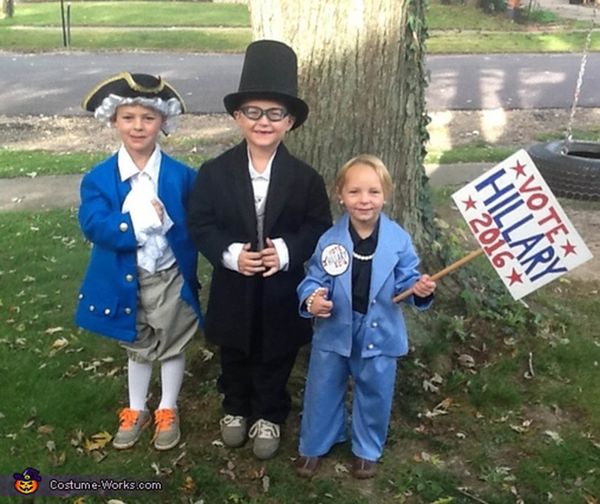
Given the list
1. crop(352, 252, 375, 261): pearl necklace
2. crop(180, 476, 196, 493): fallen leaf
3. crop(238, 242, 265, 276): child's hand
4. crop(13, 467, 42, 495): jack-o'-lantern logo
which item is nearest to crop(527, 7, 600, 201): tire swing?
crop(352, 252, 375, 261): pearl necklace

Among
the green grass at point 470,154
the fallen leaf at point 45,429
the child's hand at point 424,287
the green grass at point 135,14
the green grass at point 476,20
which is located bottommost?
the green grass at point 135,14

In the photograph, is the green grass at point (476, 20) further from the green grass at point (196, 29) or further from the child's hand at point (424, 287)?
the child's hand at point (424, 287)

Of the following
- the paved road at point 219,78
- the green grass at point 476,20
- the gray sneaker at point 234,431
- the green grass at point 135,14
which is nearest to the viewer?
the gray sneaker at point 234,431

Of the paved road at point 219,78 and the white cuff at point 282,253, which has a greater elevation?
the white cuff at point 282,253

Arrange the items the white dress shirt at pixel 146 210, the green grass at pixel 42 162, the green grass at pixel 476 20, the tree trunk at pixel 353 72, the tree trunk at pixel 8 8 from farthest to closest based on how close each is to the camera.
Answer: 1. the tree trunk at pixel 8 8
2. the green grass at pixel 476 20
3. the green grass at pixel 42 162
4. the tree trunk at pixel 353 72
5. the white dress shirt at pixel 146 210

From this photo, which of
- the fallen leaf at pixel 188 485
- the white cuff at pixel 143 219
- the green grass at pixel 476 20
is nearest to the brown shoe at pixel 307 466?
the fallen leaf at pixel 188 485

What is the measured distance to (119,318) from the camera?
3195 millimetres

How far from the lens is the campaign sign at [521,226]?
290 centimetres

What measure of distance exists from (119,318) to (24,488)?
742mm

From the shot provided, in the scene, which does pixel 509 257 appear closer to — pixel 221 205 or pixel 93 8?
pixel 221 205

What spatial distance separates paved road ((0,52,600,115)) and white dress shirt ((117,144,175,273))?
7787 mm

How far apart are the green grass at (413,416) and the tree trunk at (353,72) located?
0.98m

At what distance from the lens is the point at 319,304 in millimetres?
2822

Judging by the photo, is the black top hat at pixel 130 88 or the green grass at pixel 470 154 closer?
the black top hat at pixel 130 88
